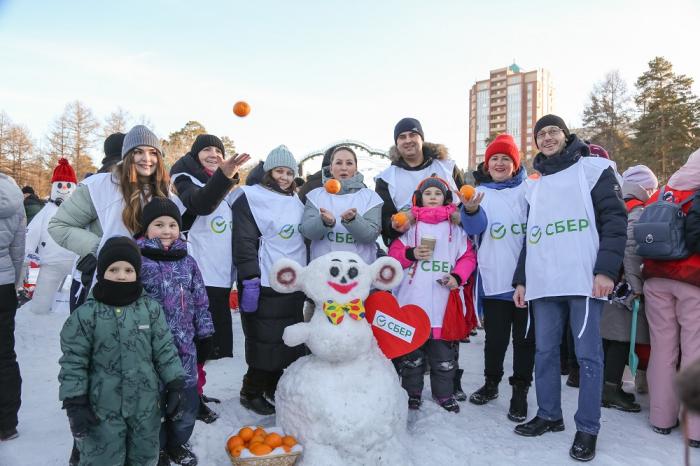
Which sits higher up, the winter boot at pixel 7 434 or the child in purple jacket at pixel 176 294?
the child in purple jacket at pixel 176 294

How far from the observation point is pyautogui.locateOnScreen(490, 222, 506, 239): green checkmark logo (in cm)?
406

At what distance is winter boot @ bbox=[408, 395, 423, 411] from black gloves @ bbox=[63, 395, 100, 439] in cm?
237

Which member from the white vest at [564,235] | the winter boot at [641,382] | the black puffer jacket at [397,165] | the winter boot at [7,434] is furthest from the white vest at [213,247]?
the winter boot at [641,382]

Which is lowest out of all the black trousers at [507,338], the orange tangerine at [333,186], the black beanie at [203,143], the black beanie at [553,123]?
the black trousers at [507,338]

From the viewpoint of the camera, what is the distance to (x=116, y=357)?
2611mm

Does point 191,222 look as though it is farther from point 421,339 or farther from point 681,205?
point 681,205

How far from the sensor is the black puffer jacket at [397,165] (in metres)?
4.40

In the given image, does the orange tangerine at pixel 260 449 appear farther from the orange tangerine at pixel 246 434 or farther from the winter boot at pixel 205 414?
the winter boot at pixel 205 414

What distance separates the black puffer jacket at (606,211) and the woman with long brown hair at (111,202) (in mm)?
2962

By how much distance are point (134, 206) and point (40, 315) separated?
589 cm

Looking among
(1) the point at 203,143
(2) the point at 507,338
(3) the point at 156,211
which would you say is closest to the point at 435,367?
(2) the point at 507,338

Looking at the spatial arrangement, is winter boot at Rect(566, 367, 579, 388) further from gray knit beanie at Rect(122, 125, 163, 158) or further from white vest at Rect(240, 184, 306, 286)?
gray knit beanie at Rect(122, 125, 163, 158)

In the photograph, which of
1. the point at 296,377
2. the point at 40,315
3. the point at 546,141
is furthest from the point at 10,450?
the point at 40,315

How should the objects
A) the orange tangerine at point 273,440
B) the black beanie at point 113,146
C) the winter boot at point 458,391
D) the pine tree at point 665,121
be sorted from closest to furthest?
the orange tangerine at point 273,440, the winter boot at point 458,391, the black beanie at point 113,146, the pine tree at point 665,121
